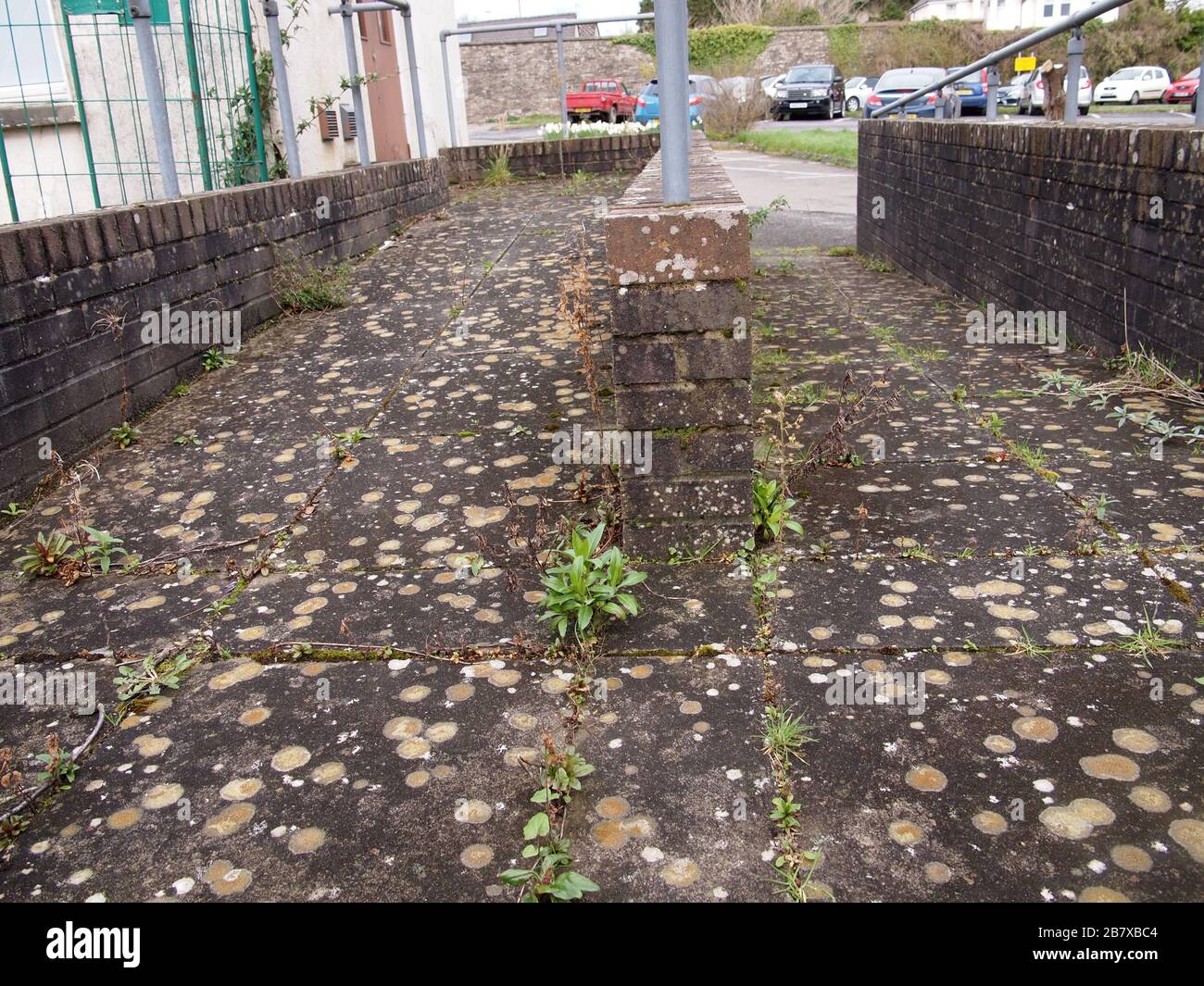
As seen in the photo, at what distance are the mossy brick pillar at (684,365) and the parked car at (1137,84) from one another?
29655 millimetres

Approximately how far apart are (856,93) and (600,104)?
903cm

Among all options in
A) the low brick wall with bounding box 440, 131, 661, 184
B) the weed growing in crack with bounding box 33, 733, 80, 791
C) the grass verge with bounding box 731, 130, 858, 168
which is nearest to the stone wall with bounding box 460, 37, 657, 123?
the grass verge with bounding box 731, 130, 858, 168

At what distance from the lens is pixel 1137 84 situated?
26953mm

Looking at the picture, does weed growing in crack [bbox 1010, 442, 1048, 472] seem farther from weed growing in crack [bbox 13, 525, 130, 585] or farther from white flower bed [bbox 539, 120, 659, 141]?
white flower bed [bbox 539, 120, 659, 141]

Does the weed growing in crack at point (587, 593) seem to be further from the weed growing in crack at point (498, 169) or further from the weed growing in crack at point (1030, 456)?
the weed growing in crack at point (498, 169)

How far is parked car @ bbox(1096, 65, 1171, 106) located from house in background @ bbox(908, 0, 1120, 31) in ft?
71.4

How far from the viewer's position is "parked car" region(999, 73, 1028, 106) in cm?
2245

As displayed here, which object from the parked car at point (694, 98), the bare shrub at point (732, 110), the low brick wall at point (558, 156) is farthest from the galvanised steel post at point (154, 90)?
the bare shrub at point (732, 110)

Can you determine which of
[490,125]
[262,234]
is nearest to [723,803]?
[262,234]

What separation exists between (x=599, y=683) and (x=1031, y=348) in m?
3.93

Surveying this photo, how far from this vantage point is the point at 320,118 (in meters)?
9.34

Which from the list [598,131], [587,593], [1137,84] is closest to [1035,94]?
[1137,84]

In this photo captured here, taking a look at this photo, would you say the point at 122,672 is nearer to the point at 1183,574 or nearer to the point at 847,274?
the point at 1183,574

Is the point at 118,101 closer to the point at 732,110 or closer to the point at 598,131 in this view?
the point at 598,131
